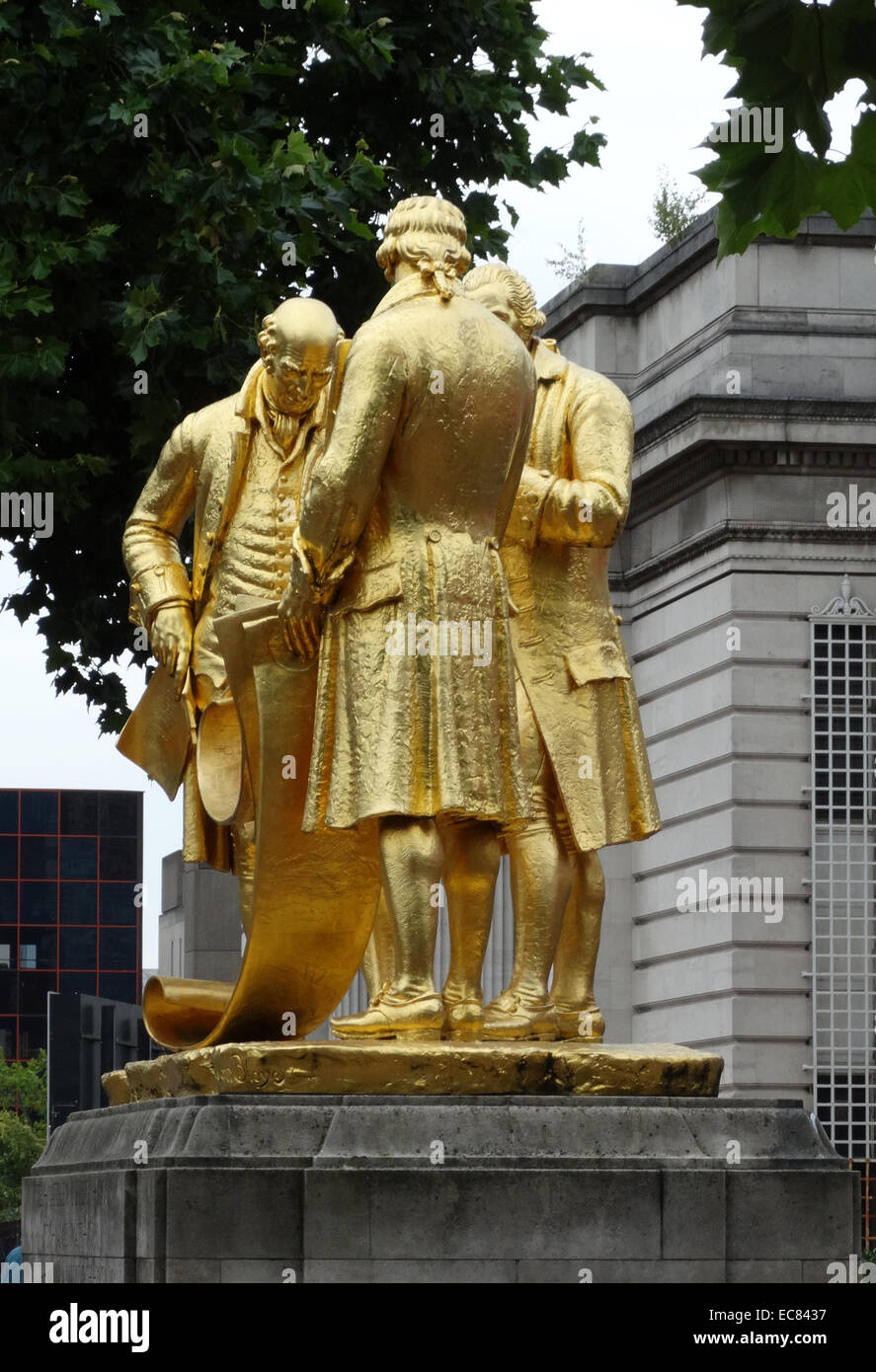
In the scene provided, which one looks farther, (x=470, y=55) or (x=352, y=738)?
(x=470, y=55)

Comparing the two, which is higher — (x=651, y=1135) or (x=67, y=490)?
(x=67, y=490)

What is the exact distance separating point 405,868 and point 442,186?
10.5 metres

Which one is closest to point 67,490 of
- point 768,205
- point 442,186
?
point 442,186

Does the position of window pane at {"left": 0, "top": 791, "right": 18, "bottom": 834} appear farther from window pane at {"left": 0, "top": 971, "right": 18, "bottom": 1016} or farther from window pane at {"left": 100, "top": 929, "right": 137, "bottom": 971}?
window pane at {"left": 0, "top": 971, "right": 18, "bottom": 1016}

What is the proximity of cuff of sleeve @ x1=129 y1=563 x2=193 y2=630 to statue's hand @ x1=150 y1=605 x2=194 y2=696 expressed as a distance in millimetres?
30

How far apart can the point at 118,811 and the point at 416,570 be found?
244ft

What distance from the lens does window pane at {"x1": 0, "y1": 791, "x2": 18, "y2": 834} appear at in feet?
268

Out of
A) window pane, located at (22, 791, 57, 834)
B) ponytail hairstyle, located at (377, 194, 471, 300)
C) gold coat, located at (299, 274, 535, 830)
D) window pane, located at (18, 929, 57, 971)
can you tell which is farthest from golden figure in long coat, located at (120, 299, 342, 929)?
window pane, located at (18, 929, 57, 971)

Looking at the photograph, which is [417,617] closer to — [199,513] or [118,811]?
[199,513]

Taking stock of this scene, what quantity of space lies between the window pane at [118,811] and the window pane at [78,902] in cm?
163

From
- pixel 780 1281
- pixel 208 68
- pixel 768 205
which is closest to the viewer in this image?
pixel 768 205

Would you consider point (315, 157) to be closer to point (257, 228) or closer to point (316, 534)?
point (257, 228)

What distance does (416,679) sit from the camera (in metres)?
9.47

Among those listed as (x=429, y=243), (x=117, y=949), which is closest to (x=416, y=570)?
(x=429, y=243)
